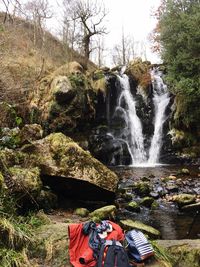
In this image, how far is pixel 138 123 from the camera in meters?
17.6

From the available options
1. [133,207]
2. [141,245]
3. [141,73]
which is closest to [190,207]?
[133,207]

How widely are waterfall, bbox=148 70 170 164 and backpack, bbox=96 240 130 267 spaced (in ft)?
41.5

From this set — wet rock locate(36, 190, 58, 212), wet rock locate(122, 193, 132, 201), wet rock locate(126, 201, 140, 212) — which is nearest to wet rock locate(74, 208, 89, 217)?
wet rock locate(36, 190, 58, 212)

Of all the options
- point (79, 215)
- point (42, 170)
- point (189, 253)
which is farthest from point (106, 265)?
point (42, 170)

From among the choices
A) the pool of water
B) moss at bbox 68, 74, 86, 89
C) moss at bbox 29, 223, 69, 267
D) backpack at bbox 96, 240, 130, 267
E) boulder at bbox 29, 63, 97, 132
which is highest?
moss at bbox 68, 74, 86, 89

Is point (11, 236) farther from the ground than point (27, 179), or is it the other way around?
point (27, 179)

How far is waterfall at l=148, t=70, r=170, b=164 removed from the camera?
16500mm

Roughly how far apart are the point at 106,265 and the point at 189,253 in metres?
1.55

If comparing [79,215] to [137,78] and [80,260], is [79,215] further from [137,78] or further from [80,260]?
[137,78]

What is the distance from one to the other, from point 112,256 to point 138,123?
14.2 m

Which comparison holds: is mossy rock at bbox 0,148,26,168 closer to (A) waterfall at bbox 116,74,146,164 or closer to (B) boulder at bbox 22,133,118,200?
(B) boulder at bbox 22,133,118,200

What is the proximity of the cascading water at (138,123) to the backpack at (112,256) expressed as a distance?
12.3 m

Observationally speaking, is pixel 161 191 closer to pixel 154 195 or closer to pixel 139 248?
pixel 154 195

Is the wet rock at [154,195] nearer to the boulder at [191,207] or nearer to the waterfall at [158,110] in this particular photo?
the boulder at [191,207]
